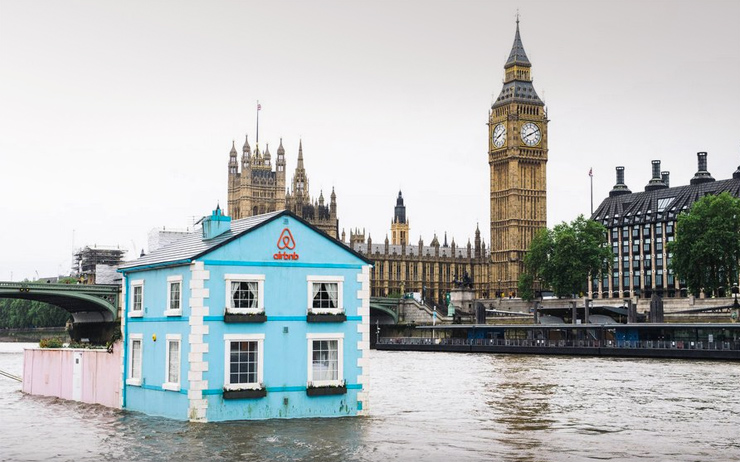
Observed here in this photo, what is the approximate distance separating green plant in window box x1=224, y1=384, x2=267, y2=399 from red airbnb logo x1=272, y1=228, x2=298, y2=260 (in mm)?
3693

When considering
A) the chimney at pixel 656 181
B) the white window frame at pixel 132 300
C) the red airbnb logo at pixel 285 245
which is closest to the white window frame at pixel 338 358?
the red airbnb logo at pixel 285 245

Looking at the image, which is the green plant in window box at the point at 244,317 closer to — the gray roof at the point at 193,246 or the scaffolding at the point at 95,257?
the gray roof at the point at 193,246

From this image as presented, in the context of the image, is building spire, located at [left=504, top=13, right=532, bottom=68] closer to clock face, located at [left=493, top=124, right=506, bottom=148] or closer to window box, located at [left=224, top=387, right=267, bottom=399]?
clock face, located at [left=493, top=124, right=506, bottom=148]

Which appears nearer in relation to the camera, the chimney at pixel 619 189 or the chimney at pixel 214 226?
the chimney at pixel 214 226

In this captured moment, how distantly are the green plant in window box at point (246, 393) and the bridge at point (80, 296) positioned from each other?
69.9 metres

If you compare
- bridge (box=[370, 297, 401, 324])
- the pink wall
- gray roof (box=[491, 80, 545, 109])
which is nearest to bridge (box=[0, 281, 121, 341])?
bridge (box=[370, 297, 401, 324])

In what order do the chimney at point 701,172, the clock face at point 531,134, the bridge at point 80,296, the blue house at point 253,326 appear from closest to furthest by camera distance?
the blue house at point 253,326 → the bridge at point 80,296 → the chimney at point 701,172 → the clock face at point 531,134

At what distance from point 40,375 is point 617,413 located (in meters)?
21.9

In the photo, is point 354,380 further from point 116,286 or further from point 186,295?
point 116,286

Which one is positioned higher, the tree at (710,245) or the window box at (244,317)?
the tree at (710,245)

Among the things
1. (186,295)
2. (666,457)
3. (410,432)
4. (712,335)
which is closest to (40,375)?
(186,295)

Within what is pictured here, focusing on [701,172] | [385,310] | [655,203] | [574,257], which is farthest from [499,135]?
[385,310]

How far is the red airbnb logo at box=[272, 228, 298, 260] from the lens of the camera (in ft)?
98.8

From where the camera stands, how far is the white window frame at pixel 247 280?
29.0 metres
